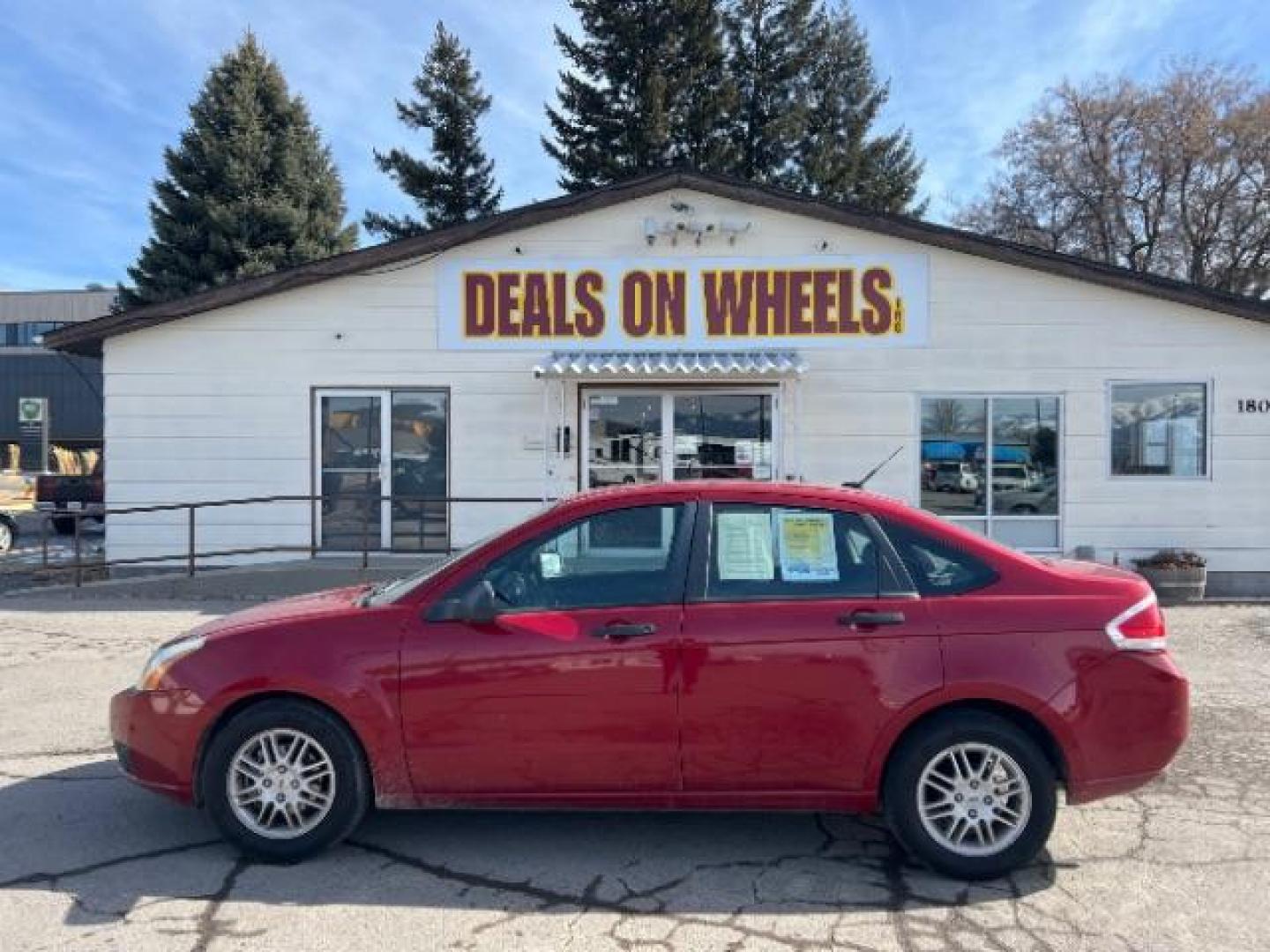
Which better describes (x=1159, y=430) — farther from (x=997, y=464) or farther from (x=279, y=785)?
(x=279, y=785)

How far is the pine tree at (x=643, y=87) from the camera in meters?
29.5

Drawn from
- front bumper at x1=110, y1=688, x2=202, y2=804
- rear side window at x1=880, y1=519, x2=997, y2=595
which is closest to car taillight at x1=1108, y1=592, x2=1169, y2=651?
rear side window at x1=880, y1=519, x2=997, y2=595

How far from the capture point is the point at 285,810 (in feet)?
13.4

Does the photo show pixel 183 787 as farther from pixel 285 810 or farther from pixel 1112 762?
pixel 1112 762

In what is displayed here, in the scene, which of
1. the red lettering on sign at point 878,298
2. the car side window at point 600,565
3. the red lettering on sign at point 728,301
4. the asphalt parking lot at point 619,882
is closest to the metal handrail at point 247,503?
the red lettering on sign at point 728,301

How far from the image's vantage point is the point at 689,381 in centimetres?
1173

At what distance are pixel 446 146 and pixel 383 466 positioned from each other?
23.9 metres

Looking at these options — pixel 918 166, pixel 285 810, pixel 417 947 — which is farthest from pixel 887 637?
pixel 918 166

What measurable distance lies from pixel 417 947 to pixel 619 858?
3.35ft

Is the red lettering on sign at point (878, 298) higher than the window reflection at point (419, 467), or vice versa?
the red lettering on sign at point (878, 298)

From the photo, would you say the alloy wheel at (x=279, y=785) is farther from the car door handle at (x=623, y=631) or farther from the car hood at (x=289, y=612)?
the car door handle at (x=623, y=631)

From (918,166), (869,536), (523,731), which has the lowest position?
(523,731)

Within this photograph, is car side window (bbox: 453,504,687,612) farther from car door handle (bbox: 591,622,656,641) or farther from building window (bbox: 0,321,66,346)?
building window (bbox: 0,321,66,346)

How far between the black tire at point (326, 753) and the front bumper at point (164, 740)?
4.1 inches
